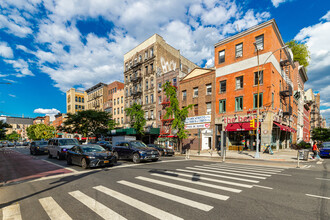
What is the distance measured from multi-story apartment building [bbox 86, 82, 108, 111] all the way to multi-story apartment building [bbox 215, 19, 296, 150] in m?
37.4

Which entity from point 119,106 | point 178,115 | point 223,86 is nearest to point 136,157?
point 178,115

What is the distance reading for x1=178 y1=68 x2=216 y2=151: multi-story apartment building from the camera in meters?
26.6

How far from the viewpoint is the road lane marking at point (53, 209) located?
4160 millimetres

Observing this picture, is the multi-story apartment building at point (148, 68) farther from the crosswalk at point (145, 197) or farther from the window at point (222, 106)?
the crosswalk at point (145, 197)

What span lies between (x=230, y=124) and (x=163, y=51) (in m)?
22.2

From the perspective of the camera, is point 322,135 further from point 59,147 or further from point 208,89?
point 59,147

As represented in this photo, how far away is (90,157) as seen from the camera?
1039 centimetres

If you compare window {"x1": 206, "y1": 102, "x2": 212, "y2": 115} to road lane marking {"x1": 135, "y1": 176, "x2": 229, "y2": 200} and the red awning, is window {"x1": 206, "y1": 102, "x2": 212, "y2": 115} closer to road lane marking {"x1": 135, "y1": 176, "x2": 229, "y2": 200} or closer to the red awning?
the red awning

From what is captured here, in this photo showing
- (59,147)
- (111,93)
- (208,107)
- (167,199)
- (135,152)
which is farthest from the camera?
(111,93)

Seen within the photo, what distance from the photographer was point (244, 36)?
2400cm

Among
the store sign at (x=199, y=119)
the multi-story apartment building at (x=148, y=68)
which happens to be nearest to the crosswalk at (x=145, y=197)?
the store sign at (x=199, y=119)

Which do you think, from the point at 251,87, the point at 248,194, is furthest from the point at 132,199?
the point at 251,87

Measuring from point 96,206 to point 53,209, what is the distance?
1143 mm

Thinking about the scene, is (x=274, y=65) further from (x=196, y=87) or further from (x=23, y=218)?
(x=23, y=218)
